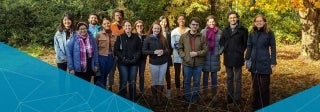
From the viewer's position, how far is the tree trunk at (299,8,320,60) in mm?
13609

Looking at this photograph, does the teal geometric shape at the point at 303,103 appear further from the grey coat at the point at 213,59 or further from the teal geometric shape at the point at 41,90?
the grey coat at the point at 213,59

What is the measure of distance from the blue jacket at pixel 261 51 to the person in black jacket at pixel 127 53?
1.79 m

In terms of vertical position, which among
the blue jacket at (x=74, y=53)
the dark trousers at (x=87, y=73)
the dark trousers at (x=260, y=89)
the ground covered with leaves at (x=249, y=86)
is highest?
the blue jacket at (x=74, y=53)

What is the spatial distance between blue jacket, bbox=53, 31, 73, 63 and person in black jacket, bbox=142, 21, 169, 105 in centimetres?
128

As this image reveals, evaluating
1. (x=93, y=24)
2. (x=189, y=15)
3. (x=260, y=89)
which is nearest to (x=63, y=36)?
(x=93, y=24)

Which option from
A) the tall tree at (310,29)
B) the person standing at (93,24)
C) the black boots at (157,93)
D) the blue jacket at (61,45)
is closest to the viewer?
the blue jacket at (61,45)

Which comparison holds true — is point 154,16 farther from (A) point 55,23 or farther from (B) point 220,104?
(B) point 220,104

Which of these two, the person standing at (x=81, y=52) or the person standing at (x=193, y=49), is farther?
the person standing at (x=193, y=49)

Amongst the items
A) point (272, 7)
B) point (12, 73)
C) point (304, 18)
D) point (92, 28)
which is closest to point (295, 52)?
point (304, 18)

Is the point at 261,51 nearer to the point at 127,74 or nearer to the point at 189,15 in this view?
the point at 127,74

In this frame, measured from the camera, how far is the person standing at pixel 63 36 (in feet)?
22.8

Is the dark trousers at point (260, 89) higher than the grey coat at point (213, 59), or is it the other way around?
the grey coat at point (213, 59)

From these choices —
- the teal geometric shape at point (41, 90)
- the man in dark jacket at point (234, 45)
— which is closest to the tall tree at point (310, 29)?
the man in dark jacket at point (234, 45)

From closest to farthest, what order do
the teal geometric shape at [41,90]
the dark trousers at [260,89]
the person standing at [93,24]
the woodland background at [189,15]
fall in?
the teal geometric shape at [41,90], the dark trousers at [260,89], the person standing at [93,24], the woodland background at [189,15]
